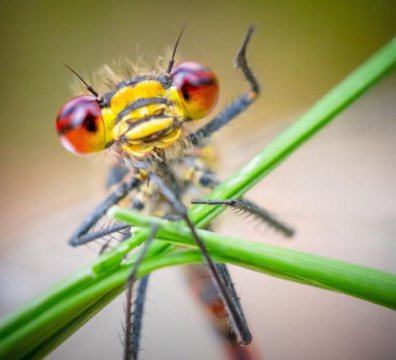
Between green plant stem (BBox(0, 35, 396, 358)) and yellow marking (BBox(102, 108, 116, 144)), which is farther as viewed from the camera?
yellow marking (BBox(102, 108, 116, 144))

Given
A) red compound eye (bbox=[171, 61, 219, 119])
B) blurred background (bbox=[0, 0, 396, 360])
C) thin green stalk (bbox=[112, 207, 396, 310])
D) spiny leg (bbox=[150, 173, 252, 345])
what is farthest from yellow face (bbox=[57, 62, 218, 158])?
thin green stalk (bbox=[112, 207, 396, 310])

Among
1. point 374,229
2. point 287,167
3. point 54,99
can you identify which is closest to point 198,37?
point 54,99

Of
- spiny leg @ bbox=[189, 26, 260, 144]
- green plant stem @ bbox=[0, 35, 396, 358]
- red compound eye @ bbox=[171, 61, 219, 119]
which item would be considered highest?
spiny leg @ bbox=[189, 26, 260, 144]

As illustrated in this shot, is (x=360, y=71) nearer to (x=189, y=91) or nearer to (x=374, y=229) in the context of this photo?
(x=189, y=91)

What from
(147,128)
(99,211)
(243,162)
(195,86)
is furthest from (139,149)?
(243,162)

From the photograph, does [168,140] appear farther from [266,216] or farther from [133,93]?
[266,216]

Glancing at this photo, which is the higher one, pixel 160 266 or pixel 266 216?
pixel 266 216

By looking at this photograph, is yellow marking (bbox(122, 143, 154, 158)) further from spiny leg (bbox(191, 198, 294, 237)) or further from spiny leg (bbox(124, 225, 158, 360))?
spiny leg (bbox(124, 225, 158, 360))
